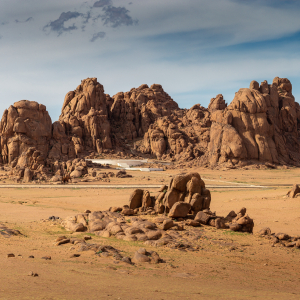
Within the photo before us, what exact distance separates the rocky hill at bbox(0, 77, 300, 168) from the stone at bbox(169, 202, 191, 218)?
131 ft

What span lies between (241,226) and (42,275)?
10.4 m

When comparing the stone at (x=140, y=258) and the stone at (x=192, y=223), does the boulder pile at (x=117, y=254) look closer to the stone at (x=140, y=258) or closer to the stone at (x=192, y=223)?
the stone at (x=140, y=258)

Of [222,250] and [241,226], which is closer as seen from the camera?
[222,250]

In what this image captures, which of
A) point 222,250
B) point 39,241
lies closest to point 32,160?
point 39,241

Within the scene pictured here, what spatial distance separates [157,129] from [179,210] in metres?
68.9

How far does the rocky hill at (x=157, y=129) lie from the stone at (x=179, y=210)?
3986 centimetres

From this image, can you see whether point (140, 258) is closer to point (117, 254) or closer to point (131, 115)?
point (117, 254)

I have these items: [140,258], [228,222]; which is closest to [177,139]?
[228,222]

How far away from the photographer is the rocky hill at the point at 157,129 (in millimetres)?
61469

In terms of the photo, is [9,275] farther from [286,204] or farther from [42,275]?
[286,204]

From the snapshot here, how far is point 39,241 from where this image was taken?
12406 mm

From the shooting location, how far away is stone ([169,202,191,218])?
637 inches

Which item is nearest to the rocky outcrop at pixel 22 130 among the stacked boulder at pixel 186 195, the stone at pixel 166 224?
the stacked boulder at pixel 186 195

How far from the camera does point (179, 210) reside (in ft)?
53.2
